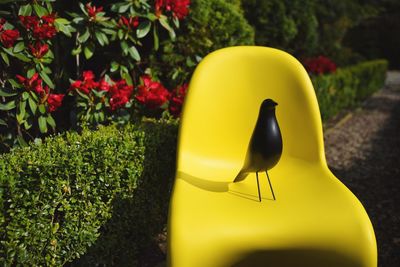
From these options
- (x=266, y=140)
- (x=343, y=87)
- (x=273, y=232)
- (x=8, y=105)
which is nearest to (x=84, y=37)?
(x=8, y=105)

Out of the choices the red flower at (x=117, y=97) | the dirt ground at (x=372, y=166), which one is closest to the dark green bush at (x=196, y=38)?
the red flower at (x=117, y=97)

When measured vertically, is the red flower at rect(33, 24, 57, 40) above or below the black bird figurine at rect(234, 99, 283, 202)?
above

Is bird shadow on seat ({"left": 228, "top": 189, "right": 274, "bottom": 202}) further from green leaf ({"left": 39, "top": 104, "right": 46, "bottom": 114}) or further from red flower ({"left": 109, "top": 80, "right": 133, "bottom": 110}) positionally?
green leaf ({"left": 39, "top": 104, "right": 46, "bottom": 114})

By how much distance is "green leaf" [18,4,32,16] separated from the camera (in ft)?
8.88

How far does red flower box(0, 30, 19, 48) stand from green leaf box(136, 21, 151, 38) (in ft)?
2.88

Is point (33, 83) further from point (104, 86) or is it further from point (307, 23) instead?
point (307, 23)

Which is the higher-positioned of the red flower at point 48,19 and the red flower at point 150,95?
the red flower at point 48,19

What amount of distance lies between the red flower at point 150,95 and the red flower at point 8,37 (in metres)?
0.92

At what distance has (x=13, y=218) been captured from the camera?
1.85 meters

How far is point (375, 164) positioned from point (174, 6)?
3.26 metres

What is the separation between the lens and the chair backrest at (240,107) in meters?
2.65

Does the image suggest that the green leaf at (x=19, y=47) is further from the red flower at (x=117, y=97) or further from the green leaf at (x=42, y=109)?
the red flower at (x=117, y=97)

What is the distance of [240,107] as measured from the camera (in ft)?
9.41

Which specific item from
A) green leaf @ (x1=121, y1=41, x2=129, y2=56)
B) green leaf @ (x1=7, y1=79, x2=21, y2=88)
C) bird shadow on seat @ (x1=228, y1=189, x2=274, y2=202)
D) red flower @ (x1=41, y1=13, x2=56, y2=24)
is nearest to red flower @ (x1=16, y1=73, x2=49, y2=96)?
green leaf @ (x1=7, y1=79, x2=21, y2=88)
